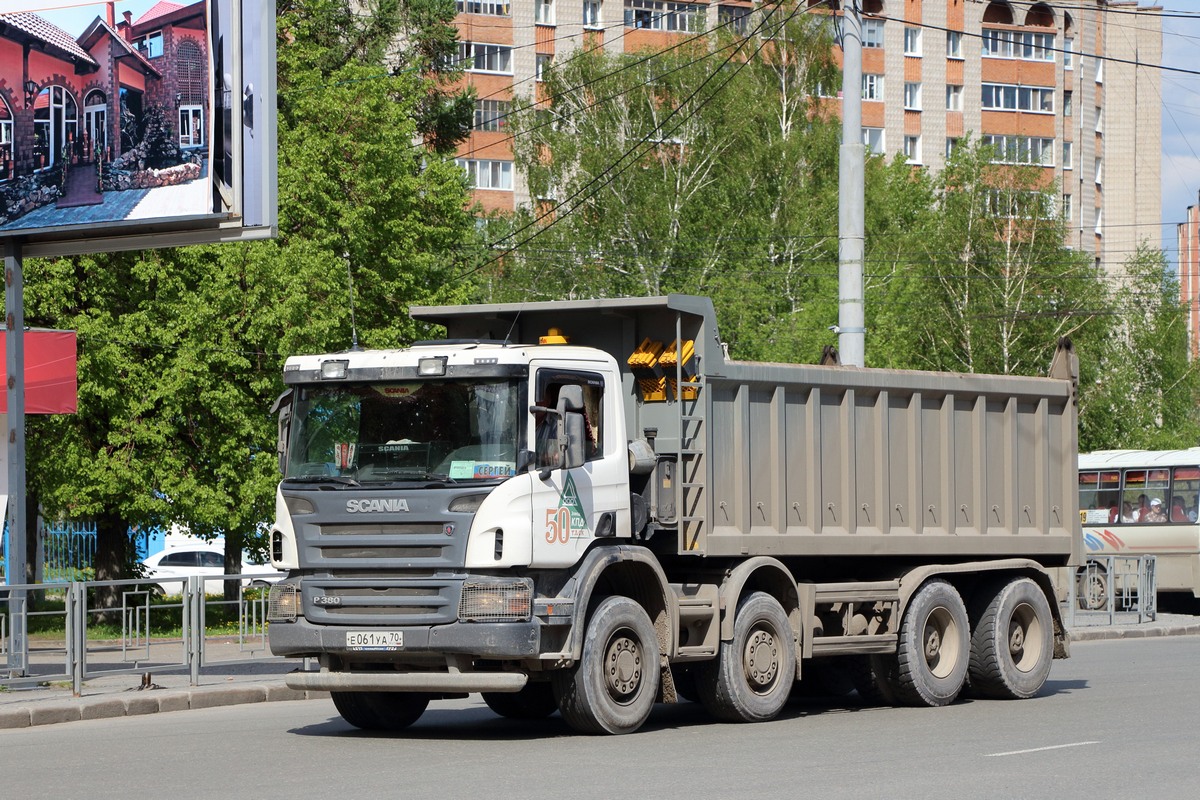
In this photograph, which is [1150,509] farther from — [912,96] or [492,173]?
[912,96]

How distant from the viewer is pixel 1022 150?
6234cm

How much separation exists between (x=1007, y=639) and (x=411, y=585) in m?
6.39

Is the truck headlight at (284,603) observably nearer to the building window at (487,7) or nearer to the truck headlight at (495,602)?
the truck headlight at (495,602)

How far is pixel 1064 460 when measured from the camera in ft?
55.3

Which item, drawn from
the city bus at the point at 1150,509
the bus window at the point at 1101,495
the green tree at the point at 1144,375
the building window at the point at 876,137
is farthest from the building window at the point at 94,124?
the building window at the point at 876,137

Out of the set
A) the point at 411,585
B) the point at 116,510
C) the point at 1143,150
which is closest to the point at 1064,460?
the point at 411,585

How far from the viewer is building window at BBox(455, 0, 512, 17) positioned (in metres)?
62.0

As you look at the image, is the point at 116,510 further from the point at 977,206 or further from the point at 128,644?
the point at 977,206

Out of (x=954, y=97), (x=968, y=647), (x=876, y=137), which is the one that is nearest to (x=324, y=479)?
(x=968, y=647)

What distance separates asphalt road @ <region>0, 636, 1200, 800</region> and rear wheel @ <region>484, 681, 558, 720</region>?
0.16 m

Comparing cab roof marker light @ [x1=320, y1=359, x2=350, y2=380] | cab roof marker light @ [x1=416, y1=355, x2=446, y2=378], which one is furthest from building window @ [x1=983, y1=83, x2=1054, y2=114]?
cab roof marker light @ [x1=416, y1=355, x2=446, y2=378]

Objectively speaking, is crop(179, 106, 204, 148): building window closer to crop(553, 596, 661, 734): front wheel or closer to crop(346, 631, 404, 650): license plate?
crop(346, 631, 404, 650): license plate

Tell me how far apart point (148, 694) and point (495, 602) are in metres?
5.83

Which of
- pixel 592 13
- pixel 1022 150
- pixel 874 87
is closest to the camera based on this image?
pixel 1022 150
